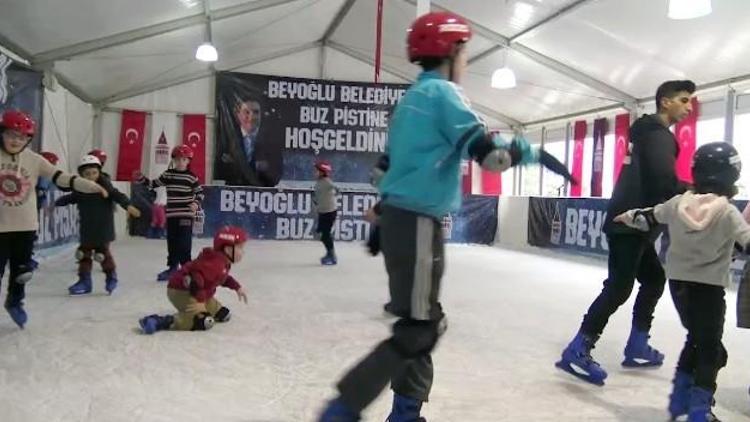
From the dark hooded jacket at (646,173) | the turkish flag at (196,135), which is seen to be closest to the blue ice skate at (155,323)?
the dark hooded jacket at (646,173)

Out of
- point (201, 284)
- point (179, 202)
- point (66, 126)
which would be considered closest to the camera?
point (201, 284)

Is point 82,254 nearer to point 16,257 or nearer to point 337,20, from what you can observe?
point 16,257

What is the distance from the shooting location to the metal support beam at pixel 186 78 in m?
12.8

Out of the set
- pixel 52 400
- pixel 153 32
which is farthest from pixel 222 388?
pixel 153 32

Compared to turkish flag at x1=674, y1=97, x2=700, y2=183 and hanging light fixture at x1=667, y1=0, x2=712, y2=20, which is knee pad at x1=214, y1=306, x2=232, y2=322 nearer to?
hanging light fixture at x1=667, y1=0, x2=712, y2=20

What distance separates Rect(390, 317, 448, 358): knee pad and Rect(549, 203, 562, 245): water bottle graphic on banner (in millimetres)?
8918

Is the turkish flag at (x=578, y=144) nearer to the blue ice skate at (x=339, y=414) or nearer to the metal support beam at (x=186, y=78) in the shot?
the metal support beam at (x=186, y=78)

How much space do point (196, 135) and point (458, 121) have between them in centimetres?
1224

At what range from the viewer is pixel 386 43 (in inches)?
491

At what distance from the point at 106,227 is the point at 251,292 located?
121cm

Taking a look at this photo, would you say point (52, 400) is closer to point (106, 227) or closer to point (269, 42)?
point (106, 227)

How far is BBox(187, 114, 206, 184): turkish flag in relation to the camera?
13.0 m

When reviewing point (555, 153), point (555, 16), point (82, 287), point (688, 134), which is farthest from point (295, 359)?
point (555, 153)

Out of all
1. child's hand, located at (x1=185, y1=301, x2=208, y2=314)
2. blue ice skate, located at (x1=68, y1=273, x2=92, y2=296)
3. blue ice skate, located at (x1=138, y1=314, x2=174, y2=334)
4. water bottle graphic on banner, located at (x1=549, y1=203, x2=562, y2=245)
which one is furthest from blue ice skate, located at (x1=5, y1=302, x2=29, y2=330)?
water bottle graphic on banner, located at (x1=549, y1=203, x2=562, y2=245)
